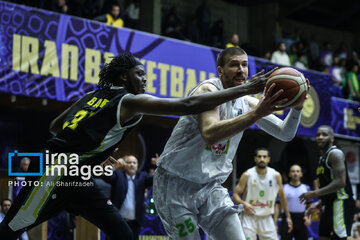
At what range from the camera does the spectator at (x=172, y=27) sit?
47.7 ft

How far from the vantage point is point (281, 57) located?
16125mm

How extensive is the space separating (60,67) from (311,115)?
7.27m

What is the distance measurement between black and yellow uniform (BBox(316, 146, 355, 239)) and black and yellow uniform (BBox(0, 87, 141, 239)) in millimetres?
3871

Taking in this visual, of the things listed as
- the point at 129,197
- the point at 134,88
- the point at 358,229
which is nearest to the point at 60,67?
the point at 129,197

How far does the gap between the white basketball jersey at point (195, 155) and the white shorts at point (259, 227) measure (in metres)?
5.34

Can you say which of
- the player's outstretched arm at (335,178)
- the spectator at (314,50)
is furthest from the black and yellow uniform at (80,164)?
the spectator at (314,50)

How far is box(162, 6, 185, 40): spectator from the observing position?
14531mm

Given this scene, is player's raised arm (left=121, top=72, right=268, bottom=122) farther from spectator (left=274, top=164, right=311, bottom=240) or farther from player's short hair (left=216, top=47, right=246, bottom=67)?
spectator (left=274, top=164, right=311, bottom=240)

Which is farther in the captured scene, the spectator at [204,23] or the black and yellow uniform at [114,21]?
the spectator at [204,23]

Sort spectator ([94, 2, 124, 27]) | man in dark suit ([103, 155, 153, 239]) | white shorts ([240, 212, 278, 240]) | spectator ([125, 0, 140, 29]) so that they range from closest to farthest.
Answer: man in dark suit ([103, 155, 153, 239])
white shorts ([240, 212, 278, 240])
spectator ([94, 2, 124, 27])
spectator ([125, 0, 140, 29])

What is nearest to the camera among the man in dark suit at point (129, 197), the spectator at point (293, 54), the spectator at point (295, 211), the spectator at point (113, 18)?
the man in dark suit at point (129, 197)

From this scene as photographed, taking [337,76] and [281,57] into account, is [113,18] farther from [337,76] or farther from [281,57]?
[337,76]

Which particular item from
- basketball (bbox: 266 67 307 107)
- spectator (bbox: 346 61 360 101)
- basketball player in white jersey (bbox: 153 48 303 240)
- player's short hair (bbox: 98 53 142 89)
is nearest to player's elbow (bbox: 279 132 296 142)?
basketball player in white jersey (bbox: 153 48 303 240)

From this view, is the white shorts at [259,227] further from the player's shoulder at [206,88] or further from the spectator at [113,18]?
the player's shoulder at [206,88]
